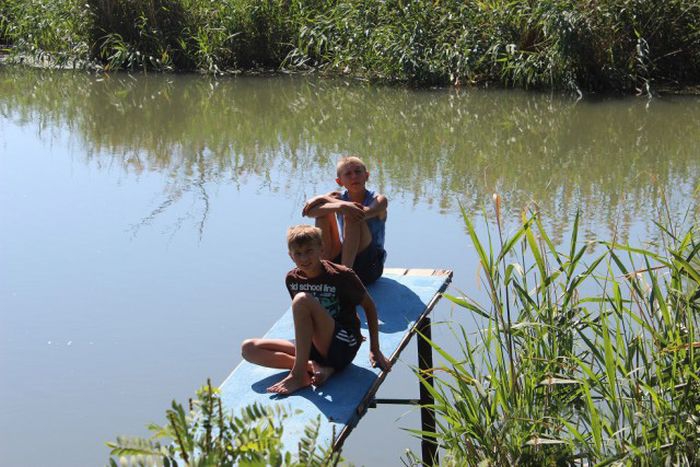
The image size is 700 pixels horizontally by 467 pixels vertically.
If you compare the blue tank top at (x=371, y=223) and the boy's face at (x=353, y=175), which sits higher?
the boy's face at (x=353, y=175)

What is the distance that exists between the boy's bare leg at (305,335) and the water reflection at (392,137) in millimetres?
3600

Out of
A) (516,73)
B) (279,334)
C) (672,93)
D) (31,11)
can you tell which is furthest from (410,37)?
(279,334)

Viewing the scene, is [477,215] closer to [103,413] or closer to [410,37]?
[103,413]

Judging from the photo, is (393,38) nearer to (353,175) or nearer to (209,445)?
(353,175)

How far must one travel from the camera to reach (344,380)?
4.62m

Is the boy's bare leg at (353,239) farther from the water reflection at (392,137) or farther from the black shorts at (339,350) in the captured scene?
the water reflection at (392,137)

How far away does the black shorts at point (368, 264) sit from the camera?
5.79m

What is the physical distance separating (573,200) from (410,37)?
5.58 meters

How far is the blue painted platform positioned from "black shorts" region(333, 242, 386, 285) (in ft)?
0.16

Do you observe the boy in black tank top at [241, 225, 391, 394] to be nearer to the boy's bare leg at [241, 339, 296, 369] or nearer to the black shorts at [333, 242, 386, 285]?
the boy's bare leg at [241, 339, 296, 369]

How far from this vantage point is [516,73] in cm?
1370

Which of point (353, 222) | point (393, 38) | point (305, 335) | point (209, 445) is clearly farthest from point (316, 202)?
point (393, 38)

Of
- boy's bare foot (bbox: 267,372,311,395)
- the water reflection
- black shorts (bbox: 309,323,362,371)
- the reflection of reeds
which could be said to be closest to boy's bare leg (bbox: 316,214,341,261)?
black shorts (bbox: 309,323,362,371)

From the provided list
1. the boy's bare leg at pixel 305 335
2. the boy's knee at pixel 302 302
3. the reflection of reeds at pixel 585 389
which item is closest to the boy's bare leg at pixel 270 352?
the boy's bare leg at pixel 305 335
